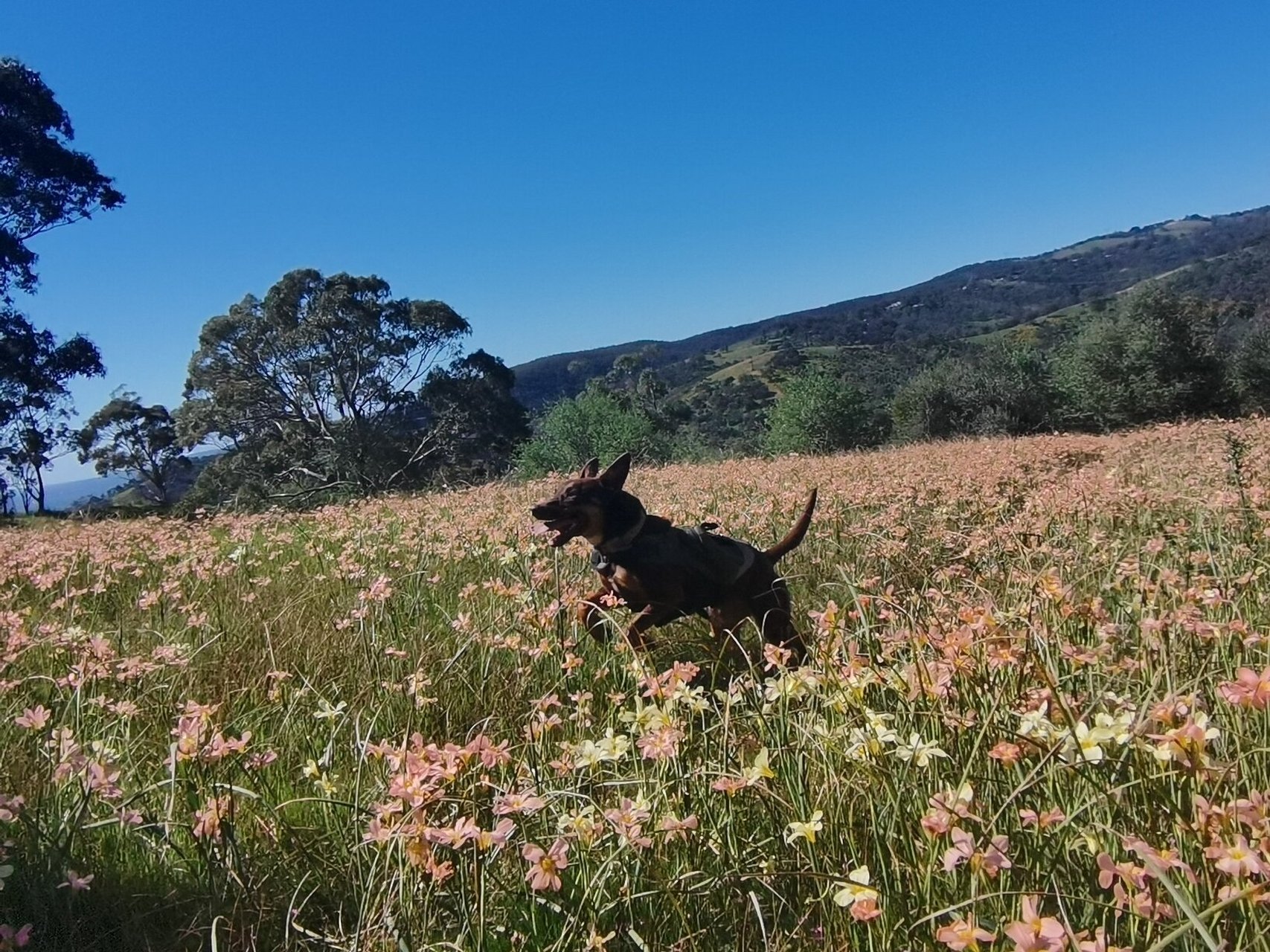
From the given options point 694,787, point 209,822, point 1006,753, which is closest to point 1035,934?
point 1006,753

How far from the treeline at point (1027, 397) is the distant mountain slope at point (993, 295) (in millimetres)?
40088

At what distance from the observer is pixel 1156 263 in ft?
352

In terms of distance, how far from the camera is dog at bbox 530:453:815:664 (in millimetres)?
2594

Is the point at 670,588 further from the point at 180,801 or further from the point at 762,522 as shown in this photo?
the point at 762,522

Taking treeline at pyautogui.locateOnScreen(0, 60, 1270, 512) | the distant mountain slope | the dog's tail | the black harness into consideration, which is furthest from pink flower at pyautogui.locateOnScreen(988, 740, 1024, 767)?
the distant mountain slope

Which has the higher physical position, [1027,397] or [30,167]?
[30,167]

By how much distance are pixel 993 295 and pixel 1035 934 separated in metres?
124

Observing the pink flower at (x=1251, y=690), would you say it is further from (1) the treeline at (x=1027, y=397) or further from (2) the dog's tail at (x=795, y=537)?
(1) the treeline at (x=1027, y=397)

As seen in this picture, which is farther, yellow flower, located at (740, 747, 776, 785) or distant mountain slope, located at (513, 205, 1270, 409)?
distant mountain slope, located at (513, 205, 1270, 409)

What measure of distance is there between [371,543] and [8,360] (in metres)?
21.3

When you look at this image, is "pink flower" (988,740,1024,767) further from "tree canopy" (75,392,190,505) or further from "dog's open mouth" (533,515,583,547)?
"tree canopy" (75,392,190,505)

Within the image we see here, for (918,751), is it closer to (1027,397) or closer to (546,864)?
(546,864)

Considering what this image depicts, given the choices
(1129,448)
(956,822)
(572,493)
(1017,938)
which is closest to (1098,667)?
(956,822)

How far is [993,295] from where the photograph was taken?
10919 cm
